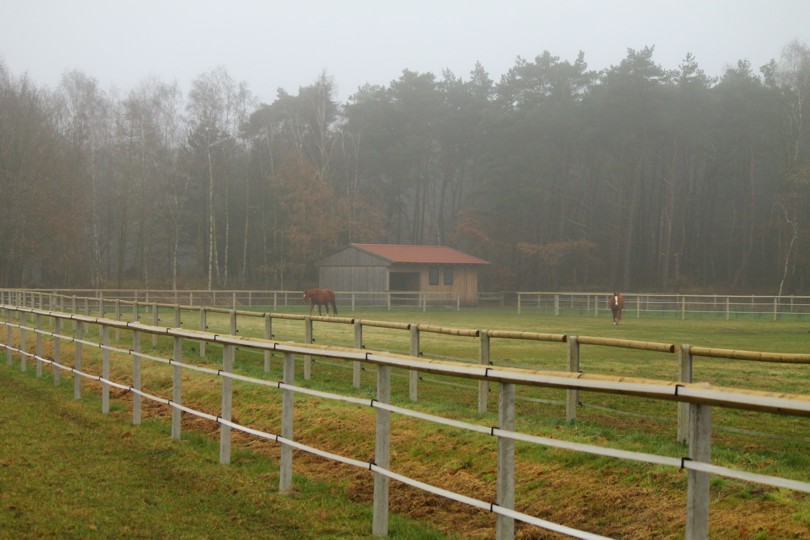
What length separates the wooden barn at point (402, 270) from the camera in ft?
176

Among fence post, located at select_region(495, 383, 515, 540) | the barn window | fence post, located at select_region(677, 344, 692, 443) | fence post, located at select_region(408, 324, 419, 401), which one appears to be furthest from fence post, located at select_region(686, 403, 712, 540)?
the barn window

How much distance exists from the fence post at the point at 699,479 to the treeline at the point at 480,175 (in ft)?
189

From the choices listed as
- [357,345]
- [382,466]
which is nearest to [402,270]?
[357,345]

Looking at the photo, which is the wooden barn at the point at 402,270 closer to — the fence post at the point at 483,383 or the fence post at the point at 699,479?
the fence post at the point at 483,383

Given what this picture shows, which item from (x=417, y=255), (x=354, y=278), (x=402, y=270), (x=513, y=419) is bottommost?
(x=513, y=419)

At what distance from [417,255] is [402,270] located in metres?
2.23

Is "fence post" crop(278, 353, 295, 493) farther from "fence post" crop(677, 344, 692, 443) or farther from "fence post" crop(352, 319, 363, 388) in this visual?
"fence post" crop(352, 319, 363, 388)

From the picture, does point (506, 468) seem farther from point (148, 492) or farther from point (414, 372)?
point (414, 372)

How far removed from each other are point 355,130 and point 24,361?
6113 cm

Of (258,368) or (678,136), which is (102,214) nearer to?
(678,136)

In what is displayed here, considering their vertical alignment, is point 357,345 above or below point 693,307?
above

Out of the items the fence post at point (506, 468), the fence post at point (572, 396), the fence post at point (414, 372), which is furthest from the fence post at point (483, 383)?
the fence post at point (506, 468)

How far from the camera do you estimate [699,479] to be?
13.6ft

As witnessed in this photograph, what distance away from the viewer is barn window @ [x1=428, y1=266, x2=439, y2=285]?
54.9 m
